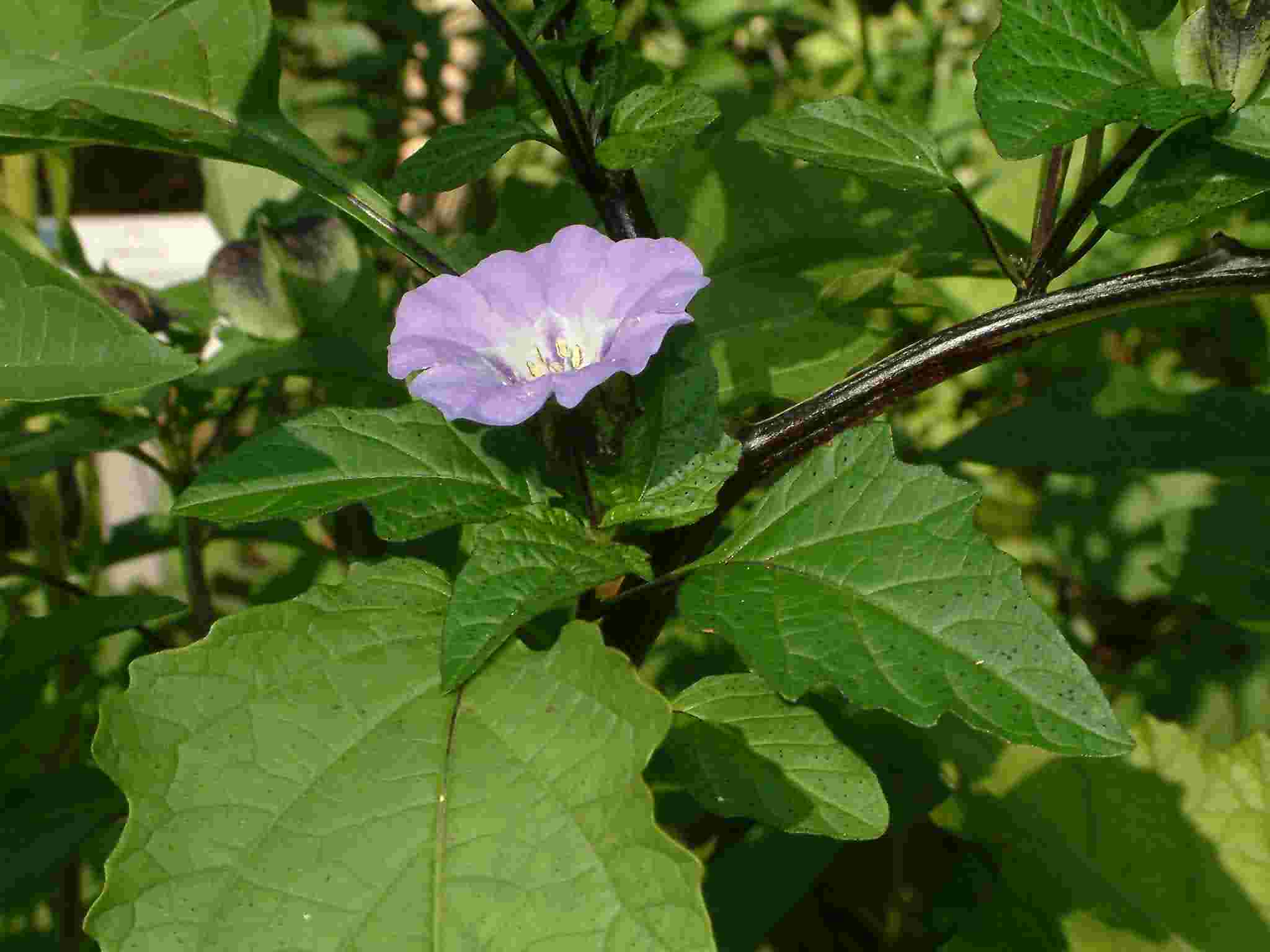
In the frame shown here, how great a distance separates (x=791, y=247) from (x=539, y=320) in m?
0.32

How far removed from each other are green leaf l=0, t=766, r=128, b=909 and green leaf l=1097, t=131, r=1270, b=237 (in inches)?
35.3

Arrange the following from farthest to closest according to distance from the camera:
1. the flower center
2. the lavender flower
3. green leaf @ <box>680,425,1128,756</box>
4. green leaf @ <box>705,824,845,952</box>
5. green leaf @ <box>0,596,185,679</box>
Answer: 1. green leaf @ <box>705,824,845,952</box>
2. green leaf @ <box>0,596,185,679</box>
3. the flower center
4. the lavender flower
5. green leaf @ <box>680,425,1128,756</box>

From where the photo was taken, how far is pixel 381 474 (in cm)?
73

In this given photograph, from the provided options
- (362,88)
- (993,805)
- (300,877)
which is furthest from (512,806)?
(362,88)

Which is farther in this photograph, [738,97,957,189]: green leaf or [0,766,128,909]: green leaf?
[0,766,128,909]: green leaf

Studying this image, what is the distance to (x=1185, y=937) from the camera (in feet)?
3.59

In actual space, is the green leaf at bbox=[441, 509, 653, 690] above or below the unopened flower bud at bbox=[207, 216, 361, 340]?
below

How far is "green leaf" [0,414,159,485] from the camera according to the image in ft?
3.41

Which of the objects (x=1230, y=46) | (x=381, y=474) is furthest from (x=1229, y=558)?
(x=381, y=474)

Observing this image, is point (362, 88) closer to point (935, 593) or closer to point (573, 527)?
point (573, 527)

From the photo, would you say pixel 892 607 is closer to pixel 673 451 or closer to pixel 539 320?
pixel 673 451

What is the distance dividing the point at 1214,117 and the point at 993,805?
0.68m

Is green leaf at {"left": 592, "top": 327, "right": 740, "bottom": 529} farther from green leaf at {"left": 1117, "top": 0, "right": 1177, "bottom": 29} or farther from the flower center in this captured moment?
green leaf at {"left": 1117, "top": 0, "right": 1177, "bottom": 29}

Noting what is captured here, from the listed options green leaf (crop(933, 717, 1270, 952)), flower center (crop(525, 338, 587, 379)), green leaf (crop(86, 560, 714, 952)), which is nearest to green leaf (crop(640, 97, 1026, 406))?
flower center (crop(525, 338, 587, 379))
